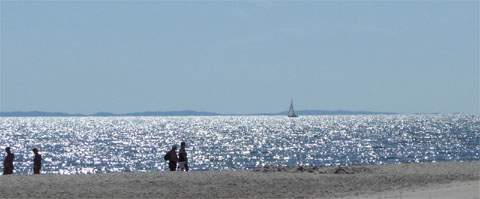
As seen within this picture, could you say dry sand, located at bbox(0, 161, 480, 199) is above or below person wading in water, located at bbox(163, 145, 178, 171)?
below

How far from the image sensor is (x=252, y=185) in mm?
25891

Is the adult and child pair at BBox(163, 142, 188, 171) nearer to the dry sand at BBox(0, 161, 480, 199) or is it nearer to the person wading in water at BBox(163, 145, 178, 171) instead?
the person wading in water at BBox(163, 145, 178, 171)

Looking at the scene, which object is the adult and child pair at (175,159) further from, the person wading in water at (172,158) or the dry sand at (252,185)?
the dry sand at (252,185)

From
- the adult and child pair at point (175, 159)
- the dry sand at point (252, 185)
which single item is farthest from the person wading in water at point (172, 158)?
the dry sand at point (252, 185)

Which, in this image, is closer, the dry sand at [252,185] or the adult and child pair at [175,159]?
the dry sand at [252,185]

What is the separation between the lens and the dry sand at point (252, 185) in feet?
77.7

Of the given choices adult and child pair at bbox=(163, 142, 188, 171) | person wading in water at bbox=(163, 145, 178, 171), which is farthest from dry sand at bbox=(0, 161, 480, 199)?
person wading in water at bbox=(163, 145, 178, 171)

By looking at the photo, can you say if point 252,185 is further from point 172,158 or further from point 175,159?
point 175,159

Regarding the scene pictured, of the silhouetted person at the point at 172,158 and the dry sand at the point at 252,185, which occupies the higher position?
the silhouetted person at the point at 172,158

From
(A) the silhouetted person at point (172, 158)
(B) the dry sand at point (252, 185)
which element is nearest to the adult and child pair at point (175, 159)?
(A) the silhouetted person at point (172, 158)

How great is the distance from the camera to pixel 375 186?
1006 inches

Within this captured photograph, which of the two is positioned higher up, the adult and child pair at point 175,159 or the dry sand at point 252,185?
the adult and child pair at point 175,159

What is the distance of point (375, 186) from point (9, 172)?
43.8 ft

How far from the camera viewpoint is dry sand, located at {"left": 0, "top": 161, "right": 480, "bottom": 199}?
Answer: 23.7 metres
